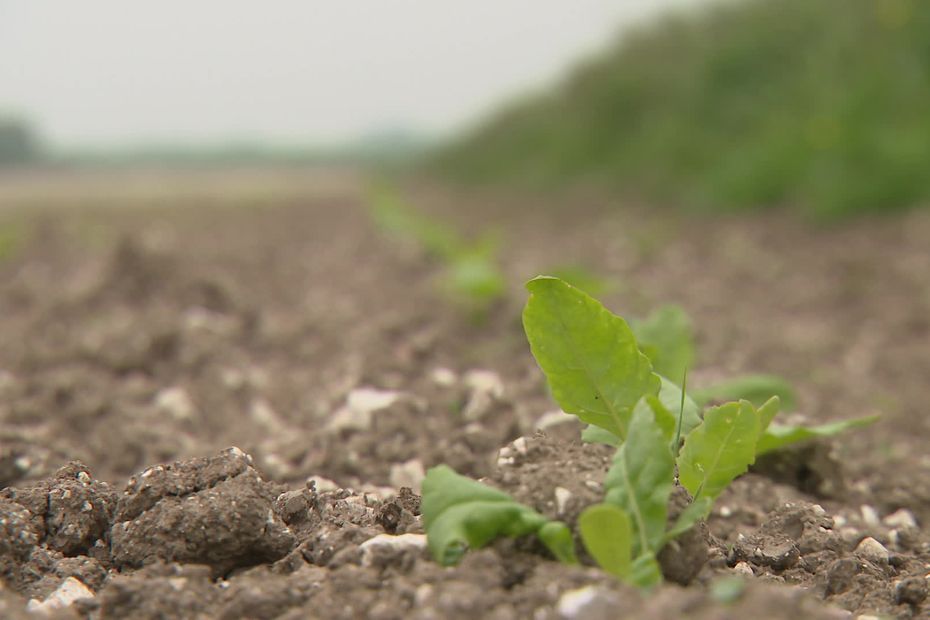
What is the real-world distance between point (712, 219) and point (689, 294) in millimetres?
3697

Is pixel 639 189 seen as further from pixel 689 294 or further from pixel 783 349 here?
pixel 783 349

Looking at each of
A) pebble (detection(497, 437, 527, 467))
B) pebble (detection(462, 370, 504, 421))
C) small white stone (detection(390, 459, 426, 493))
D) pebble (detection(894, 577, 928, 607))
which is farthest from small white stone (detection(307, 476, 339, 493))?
pebble (detection(894, 577, 928, 607))

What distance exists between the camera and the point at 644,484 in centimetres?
132

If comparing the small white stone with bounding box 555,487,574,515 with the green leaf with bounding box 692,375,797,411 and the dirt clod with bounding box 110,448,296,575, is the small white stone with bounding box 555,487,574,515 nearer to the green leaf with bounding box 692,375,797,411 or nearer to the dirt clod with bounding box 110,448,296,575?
the dirt clod with bounding box 110,448,296,575

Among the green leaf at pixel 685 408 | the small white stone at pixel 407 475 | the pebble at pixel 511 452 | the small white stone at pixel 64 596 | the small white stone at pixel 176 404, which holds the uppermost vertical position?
the green leaf at pixel 685 408

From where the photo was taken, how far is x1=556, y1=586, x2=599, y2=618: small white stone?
1114 millimetres

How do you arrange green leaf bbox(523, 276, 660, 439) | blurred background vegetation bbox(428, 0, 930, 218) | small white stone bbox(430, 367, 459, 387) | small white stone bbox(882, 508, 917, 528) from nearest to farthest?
green leaf bbox(523, 276, 660, 439)
small white stone bbox(882, 508, 917, 528)
small white stone bbox(430, 367, 459, 387)
blurred background vegetation bbox(428, 0, 930, 218)

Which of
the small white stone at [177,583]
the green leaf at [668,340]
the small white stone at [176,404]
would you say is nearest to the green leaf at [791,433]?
the green leaf at [668,340]

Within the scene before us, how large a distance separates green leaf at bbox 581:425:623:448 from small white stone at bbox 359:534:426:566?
31 centimetres

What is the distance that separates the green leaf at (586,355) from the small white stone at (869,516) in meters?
0.73

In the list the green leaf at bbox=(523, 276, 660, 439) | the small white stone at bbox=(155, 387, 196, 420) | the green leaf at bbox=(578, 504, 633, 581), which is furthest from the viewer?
the small white stone at bbox=(155, 387, 196, 420)

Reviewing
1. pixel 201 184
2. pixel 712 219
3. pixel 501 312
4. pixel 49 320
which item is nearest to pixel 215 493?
pixel 501 312

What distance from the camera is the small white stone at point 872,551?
1.62 m

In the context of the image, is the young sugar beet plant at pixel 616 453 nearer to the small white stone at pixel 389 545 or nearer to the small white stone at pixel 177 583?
the small white stone at pixel 389 545
